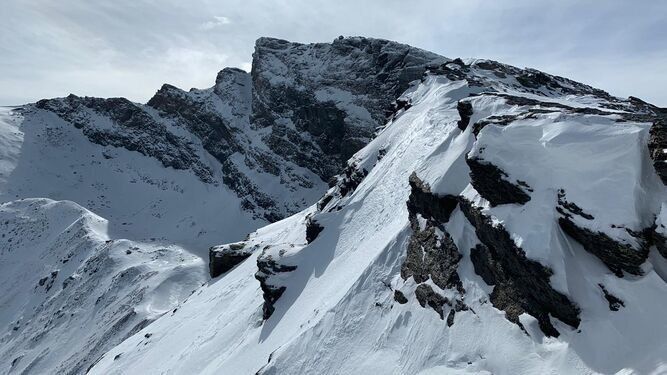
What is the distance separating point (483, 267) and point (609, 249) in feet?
15.8

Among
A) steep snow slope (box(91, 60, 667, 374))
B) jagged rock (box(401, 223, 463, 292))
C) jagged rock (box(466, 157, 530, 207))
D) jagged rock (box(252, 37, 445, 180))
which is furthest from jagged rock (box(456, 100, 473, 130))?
jagged rock (box(252, 37, 445, 180))

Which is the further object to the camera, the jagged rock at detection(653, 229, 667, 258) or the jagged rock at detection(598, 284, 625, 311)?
the jagged rock at detection(598, 284, 625, 311)

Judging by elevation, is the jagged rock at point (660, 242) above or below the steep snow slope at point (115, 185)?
above

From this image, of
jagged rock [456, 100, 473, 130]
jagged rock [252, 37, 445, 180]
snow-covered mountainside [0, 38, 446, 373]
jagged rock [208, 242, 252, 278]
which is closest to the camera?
jagged rock [456, 100, 473, 130]

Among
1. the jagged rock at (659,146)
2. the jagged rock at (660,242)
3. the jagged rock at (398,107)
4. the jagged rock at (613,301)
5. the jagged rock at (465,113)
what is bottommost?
the jagged rock at (613,301)

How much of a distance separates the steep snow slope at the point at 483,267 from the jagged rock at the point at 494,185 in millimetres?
53

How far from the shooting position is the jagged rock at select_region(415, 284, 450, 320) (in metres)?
17.4

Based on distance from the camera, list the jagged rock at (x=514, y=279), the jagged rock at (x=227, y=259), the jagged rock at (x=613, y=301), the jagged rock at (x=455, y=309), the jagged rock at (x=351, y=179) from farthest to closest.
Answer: the jagged rock at (x=227, y=259)
the jagged rock at (x=351, y=179)
the jagged rock at (x=455, y=309)
the jagged rock at (x=514, y=279)
the jagged rock at (x=613, y=301)

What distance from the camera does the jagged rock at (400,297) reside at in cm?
1930

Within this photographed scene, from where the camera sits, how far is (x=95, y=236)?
7919cm

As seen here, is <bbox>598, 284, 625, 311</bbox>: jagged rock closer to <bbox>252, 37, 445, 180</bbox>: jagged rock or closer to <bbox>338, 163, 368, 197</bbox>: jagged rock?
<bbox>338, 163, 368, 197</bbox>: jagged rock

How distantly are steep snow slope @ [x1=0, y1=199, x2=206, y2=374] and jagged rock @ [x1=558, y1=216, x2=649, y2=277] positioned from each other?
163 feet

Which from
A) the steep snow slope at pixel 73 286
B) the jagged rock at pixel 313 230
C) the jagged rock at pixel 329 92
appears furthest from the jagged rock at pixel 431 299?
the jagged rock at pixel 329 92

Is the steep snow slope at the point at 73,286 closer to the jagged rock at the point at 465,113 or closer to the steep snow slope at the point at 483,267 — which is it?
the steep snow slope at the point at 483,267
